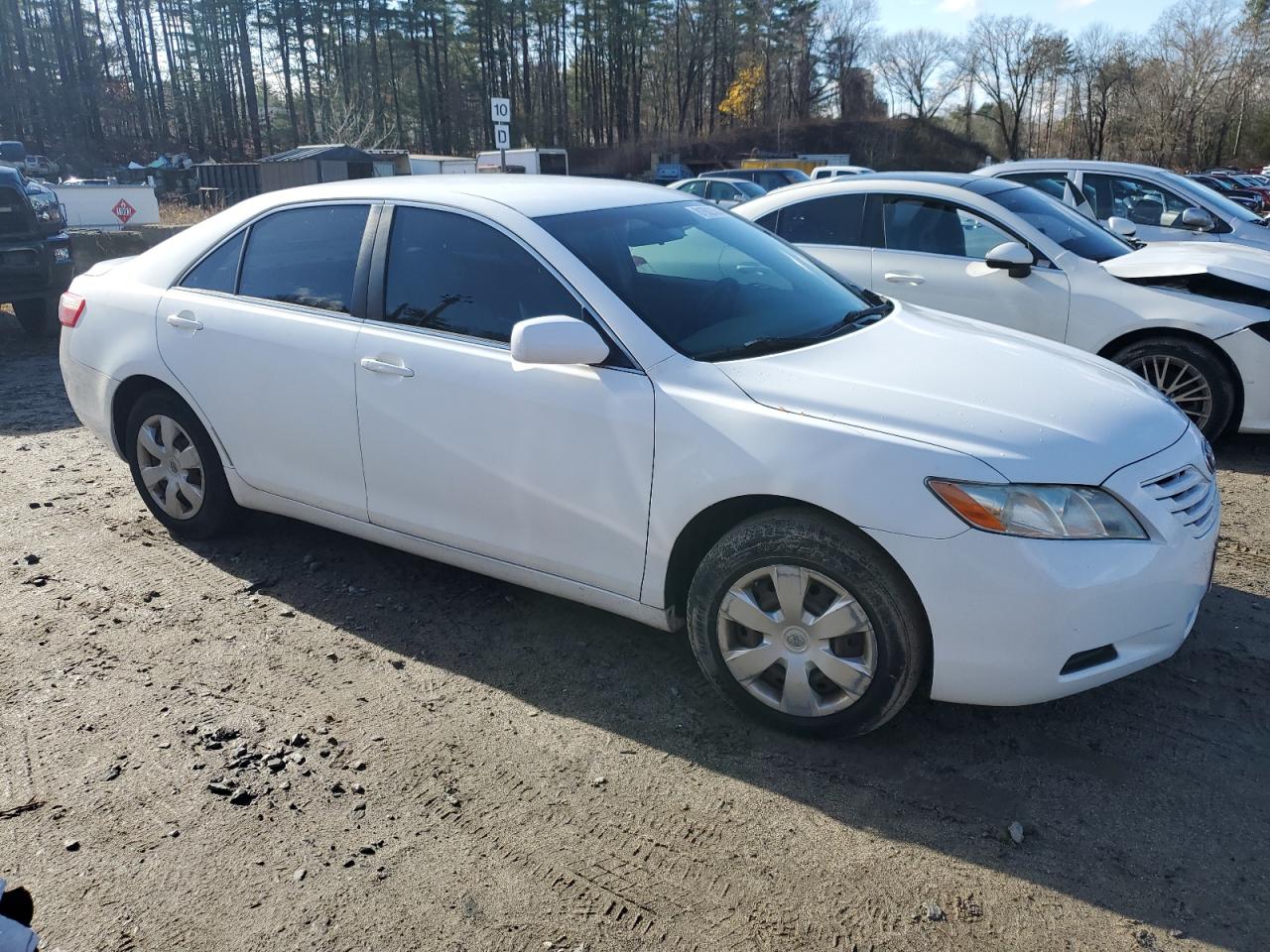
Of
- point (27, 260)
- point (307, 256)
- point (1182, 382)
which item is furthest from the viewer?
point (27, 260)

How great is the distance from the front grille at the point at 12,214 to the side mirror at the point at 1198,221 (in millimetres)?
11147

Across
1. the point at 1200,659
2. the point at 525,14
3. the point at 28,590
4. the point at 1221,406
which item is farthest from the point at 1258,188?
the point at 525,14

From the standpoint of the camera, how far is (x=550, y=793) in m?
2.96

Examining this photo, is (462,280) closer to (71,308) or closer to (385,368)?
(385,368)

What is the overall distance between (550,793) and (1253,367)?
16.5ft

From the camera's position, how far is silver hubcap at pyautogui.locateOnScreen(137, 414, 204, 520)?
4586mm

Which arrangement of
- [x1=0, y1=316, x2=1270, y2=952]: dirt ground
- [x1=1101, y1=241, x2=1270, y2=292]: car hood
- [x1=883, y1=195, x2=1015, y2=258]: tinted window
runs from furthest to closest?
[x1=883, y1=195, x2=1015, y2=258]: tinted window → [x1=1101, y1=241, x2=1270, y2=292]: car hood → [x1=0, y1=316, x2=1270, y2=952]: dirt ground

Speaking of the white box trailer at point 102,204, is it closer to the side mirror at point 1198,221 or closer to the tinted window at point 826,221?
the tinted window at point 826,221

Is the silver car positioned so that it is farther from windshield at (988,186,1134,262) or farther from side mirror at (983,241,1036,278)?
side mirror at (983,241,1036,278)

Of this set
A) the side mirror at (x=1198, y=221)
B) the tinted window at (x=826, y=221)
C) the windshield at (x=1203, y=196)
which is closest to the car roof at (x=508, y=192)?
the tinted window at (x=826, y=221)

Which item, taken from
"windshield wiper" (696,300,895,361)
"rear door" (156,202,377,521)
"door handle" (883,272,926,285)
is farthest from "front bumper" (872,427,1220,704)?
"door handle" (883,272,926,285)

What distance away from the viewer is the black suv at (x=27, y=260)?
9953 mm

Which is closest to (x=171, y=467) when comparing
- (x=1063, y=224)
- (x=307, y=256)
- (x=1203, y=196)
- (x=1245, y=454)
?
(x=307, y=256)

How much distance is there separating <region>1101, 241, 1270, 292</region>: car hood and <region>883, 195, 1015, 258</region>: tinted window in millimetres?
763
